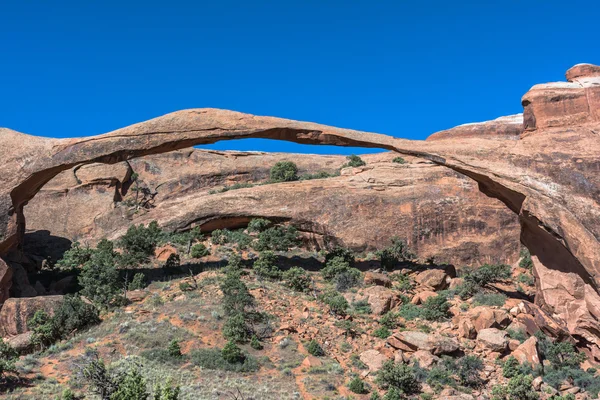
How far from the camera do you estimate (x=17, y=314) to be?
58.9 ft

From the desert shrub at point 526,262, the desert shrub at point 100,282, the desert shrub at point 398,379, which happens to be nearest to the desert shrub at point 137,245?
the desert shrub at point 100,282

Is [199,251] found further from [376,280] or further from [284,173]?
[284,173]

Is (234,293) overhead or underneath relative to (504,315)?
overhead

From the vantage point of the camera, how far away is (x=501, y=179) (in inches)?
705

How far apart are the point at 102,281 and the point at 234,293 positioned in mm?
5936

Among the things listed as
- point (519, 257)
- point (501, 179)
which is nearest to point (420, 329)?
point (501, 179)

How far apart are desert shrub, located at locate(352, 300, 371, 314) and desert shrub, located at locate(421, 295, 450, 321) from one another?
209cm

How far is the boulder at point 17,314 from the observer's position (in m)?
17.9

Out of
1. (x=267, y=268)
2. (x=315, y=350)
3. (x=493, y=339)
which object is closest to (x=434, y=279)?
(x=493, y=339)

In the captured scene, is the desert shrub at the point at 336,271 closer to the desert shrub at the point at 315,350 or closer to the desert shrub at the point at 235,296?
the desert shrub at the point at 235,296

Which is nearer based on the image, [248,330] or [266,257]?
[248,330]

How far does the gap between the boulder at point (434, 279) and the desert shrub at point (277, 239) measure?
727 cm

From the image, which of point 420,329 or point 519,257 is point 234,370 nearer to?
point 420,329

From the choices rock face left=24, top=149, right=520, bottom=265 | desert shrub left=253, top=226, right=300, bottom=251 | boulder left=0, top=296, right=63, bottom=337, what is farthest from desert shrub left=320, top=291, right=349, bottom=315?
boulder left=0, top=296, right=63, bottom=337
